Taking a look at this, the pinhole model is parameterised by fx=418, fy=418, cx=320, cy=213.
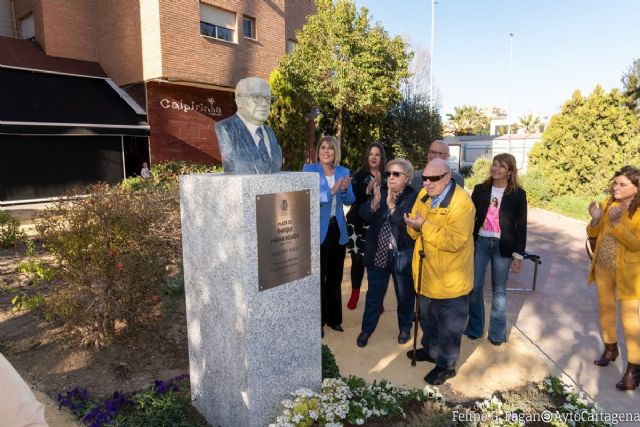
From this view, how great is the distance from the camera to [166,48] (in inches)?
527

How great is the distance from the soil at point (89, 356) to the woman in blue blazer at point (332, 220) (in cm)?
153

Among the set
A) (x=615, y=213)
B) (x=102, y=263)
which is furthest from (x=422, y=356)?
(x=102, y=263)

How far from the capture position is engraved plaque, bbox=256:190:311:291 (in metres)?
2.65

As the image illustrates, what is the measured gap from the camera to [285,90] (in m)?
15.1

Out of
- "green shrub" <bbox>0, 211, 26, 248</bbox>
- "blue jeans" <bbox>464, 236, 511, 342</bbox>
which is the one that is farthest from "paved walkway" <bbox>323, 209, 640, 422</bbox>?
"green shrub" <bbox>0, 211, 26, 248</bbox>

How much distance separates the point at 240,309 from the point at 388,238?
186 centimetres

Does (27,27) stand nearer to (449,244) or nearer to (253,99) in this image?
(253,99)

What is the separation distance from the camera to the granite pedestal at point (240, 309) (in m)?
2.57

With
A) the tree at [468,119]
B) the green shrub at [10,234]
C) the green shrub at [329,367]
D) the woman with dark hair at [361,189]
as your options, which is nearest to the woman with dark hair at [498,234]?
the woman with dark hair at [361,189]

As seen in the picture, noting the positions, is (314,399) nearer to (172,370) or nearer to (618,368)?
(172,370)

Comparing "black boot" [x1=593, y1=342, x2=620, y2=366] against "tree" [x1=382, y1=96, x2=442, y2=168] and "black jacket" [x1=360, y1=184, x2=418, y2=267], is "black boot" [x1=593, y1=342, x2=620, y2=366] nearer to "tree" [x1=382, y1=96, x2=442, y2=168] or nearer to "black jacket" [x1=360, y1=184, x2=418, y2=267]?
"black jacket" [x1=360, y1=184, x2=418, y2=267]

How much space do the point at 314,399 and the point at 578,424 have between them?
70.4 inches

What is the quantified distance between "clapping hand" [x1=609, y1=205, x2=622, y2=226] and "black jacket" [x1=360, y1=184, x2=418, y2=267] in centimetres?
159

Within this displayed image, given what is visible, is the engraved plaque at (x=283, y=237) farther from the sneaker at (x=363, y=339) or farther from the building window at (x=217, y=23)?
the building window at (x=217, y=23)
